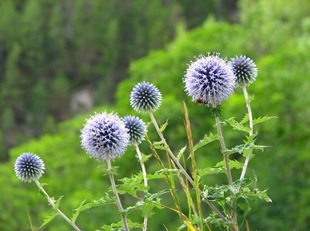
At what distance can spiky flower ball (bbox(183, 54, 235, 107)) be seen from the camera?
611cm

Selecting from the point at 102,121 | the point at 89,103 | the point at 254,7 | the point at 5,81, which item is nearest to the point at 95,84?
the point at 89,103

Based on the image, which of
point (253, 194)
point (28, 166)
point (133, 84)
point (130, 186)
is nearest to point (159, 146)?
point (130, 186)

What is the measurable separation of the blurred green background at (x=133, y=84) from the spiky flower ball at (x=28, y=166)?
109cm

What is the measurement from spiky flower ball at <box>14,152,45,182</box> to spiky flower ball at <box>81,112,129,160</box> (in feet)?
2.84

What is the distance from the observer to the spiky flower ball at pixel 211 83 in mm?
6113

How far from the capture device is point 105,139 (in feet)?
20.1

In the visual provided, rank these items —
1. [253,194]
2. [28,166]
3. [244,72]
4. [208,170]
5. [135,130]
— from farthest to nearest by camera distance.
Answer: [244,72] < [28,166] < [135,130] < [208,170] < [253,194]

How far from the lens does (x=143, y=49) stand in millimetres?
120438

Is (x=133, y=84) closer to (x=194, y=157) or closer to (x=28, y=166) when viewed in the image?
(x=28, y=166)

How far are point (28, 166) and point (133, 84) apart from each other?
3453cm

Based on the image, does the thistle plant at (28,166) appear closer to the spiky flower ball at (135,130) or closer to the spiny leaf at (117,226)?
the spiky flower ball at (135,130)

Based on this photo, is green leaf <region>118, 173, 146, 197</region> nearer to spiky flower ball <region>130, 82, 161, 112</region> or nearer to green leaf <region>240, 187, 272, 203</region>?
green leaf <region>240, 187, 272, 203</region>

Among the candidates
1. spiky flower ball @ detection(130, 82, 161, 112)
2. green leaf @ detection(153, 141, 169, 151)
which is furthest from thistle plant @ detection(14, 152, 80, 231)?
green leaf @ detection(153, 141, 169, 151)

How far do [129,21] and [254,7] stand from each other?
60.2 metres
